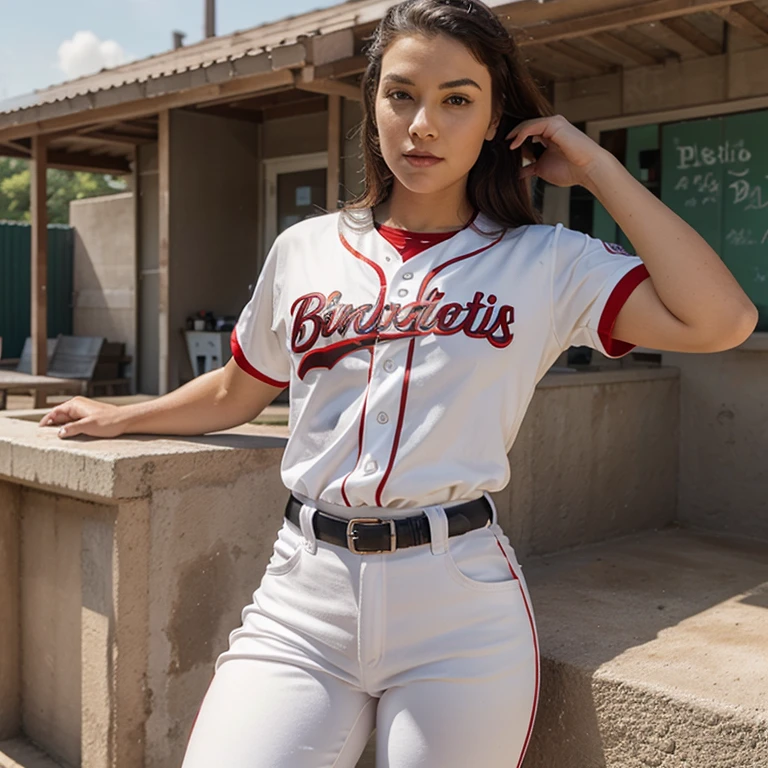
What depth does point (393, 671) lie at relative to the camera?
168cm

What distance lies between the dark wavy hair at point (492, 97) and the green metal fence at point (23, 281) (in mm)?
11764

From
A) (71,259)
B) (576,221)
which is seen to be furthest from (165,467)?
(71,259)

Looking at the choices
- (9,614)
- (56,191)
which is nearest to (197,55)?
(9,614)

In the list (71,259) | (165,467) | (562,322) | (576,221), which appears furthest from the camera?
(71,259)

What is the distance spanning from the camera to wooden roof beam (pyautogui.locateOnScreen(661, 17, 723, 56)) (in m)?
4.87

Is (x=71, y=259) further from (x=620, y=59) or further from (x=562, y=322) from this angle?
(x=562, y=322)

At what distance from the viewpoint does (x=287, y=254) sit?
2.03 meters

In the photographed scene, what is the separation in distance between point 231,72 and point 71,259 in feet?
25.6

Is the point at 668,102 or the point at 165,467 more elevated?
the point at 668,102

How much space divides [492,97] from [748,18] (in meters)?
3.31

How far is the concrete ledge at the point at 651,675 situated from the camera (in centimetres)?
209

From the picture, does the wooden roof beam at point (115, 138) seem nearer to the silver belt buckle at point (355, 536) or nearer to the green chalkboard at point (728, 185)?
the green chalkboard at point (728, 185)

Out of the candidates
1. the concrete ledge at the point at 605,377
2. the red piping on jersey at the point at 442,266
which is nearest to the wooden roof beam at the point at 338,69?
the concrete ledge at the point at 605,377

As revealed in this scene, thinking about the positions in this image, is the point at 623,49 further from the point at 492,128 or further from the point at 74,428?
the point at 74,428
